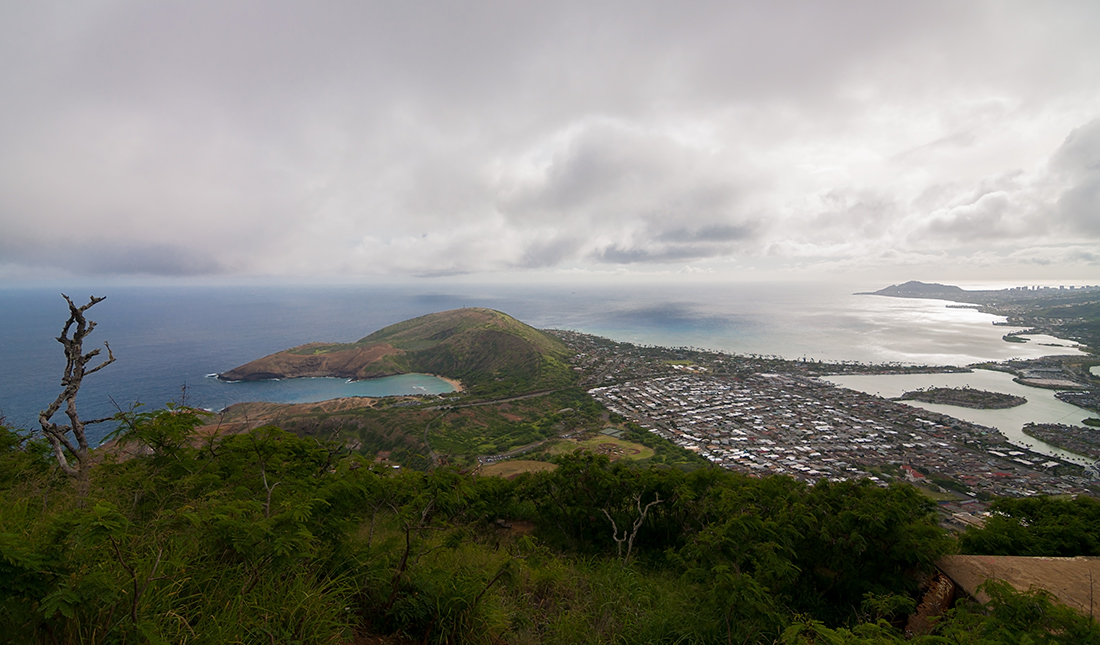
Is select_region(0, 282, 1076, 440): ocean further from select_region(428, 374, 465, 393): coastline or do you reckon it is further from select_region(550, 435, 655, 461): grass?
select_region(550, 435, 655, 461): grass

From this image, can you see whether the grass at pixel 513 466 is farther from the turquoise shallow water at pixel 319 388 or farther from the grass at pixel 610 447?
the turquoise shallow water at pixel 319 388

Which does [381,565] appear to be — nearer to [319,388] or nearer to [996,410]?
[996,410]

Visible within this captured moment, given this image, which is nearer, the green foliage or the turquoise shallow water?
the green foliage

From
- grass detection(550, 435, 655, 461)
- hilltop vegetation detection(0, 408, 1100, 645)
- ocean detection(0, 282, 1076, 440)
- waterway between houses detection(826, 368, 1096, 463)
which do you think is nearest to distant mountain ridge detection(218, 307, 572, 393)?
→ ocean detection(0, 282, 1076, 440)

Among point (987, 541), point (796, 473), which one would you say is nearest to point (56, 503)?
point (987, 541)

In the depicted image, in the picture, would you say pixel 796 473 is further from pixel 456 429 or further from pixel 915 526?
pixel 456 429

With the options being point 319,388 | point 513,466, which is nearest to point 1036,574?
point 513,466
